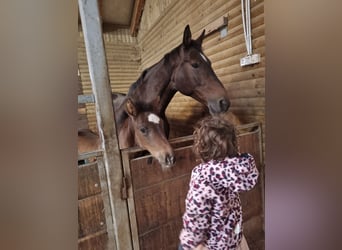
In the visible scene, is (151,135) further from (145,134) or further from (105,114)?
(105,114)

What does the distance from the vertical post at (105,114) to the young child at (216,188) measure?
374mm

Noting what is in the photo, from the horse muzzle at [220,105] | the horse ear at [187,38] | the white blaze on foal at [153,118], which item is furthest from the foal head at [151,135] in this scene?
the horse ear at [187,38]

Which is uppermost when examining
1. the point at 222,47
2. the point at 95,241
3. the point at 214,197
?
the point at 222,47

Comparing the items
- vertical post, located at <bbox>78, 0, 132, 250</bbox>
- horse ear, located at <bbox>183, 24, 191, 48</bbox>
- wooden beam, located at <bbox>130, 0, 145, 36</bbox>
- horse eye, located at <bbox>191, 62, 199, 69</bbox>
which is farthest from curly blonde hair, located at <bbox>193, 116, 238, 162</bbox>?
wooden beam, located at <bbox>130, 0, 145, 36</bbox>

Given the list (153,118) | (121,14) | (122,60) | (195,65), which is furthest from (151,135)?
(122,60)

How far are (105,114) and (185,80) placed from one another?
2.57ft

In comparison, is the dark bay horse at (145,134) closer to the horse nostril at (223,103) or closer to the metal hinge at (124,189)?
the metal hinge at (124,189)

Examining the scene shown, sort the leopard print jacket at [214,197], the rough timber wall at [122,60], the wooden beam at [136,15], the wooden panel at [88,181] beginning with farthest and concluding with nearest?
the rough timber wall at [122,60] < the wooden beam at [136,15] < the wooden panel at [88,181] < the leopard print jacket at [214,197]

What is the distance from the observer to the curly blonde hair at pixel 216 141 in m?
0.76

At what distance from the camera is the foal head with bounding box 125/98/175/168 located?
1076 millimetres

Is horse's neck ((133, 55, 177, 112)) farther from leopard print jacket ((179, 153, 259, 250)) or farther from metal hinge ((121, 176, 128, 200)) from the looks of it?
leopard print jacket ((179, 153, 259, 250))

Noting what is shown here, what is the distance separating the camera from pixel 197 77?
147 centimetres
